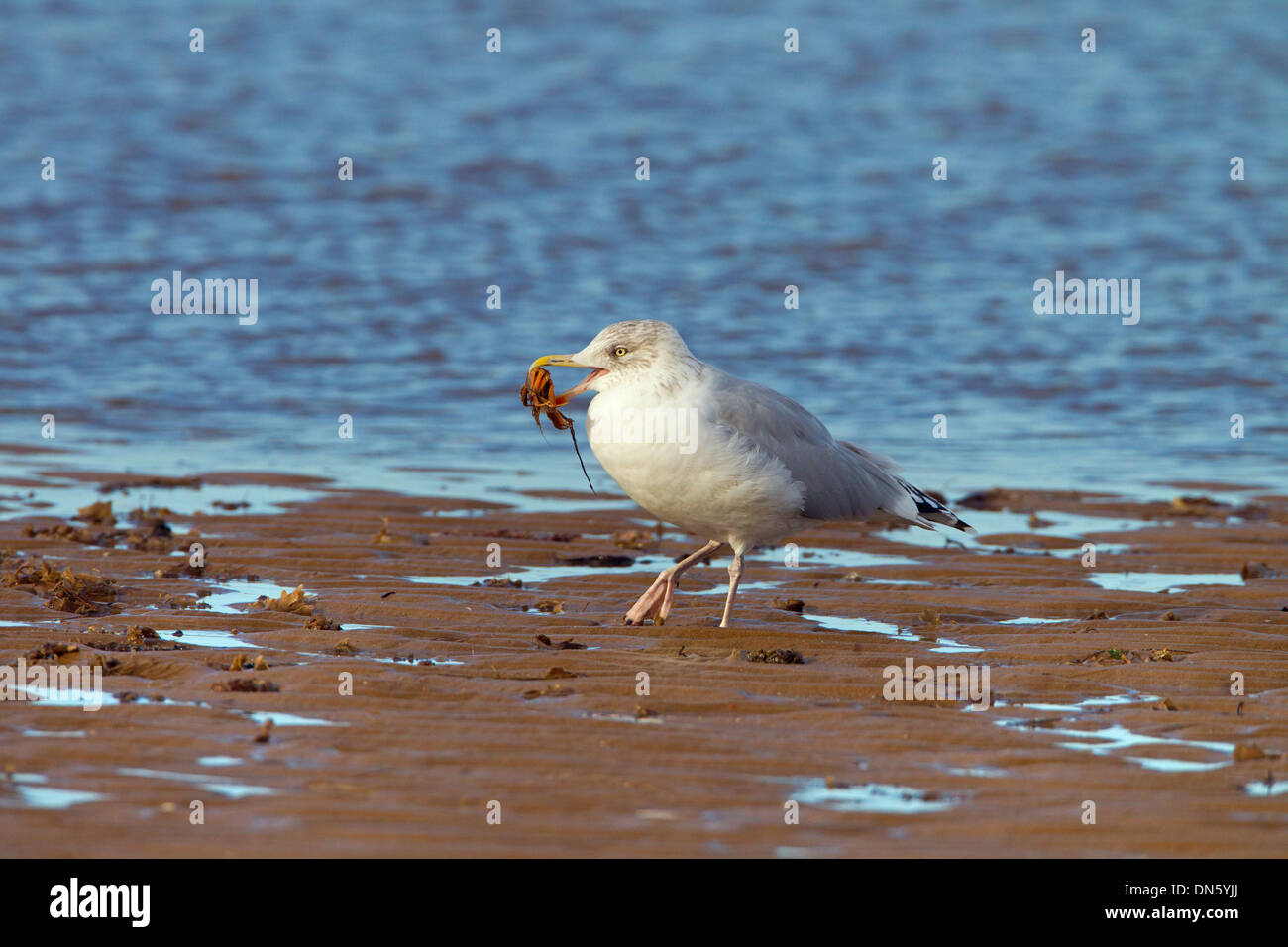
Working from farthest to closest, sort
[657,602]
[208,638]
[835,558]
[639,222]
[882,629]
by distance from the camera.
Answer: [639,222], [835,558], [882,629], [657,602], [208,638]

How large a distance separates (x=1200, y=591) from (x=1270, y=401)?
7.21 metres

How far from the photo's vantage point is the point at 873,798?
5699 mm

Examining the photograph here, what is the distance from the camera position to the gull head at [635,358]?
28.1 ft

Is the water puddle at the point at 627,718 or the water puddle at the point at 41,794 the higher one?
the water puddle at the point at 627,718

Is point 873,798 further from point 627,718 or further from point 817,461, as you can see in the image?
point 817,461

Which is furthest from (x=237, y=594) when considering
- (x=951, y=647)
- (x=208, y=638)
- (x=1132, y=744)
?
(x=1132, y=744)

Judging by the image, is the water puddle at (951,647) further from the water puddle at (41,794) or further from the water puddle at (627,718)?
the water puddle at (41,794)

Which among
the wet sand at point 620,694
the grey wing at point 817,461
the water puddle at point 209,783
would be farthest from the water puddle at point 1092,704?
the water puddle at point 209,783

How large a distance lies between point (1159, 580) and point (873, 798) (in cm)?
472

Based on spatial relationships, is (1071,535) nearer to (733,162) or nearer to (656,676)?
(656,676)

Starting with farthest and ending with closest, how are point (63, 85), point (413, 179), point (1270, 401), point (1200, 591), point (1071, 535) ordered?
point (63, 85)
point (413, 179)
point (1270, 401)
point (1071, 535)
point (1200, 591)

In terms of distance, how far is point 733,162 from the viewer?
2583 centimetres

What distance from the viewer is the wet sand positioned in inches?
211

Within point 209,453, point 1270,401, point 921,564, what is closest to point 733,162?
point 1270,401
